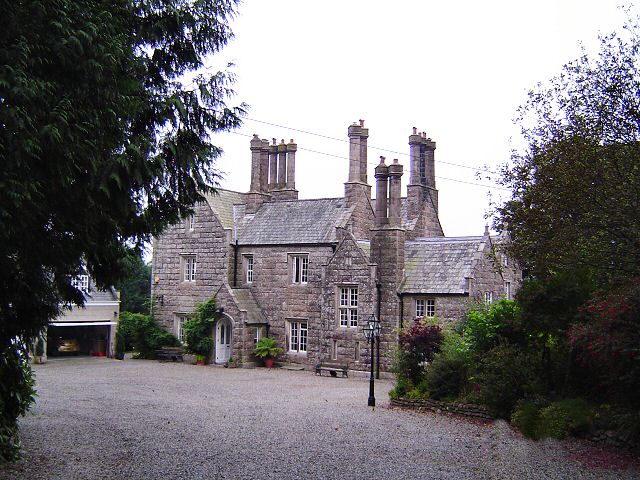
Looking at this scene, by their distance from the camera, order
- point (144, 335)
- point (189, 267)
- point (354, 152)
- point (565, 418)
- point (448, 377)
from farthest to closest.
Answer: point (189, 267), point (144, 335), point (354, 152), point (448, 377), point (565, 418)

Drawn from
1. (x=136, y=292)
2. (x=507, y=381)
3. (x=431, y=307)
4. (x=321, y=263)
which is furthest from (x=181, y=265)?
(x=507, y=381)

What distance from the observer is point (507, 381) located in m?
17.6

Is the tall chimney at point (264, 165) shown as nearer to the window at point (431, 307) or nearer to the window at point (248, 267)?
the window at point (248, 267)

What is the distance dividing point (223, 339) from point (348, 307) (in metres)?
7.12

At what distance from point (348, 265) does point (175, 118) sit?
20.7 meters

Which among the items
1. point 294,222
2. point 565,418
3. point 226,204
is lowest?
point 565,418

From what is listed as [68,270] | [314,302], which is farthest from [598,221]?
[314,302]

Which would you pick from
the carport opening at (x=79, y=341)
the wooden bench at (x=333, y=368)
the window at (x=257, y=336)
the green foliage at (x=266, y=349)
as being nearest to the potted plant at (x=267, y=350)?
the green foliage at (x=266, y=349)

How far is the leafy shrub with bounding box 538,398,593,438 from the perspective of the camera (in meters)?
14.6

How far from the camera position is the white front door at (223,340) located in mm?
33625

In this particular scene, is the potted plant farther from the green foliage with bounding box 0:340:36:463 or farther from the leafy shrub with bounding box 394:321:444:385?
the green foliage with bounding box 0:340:36:463

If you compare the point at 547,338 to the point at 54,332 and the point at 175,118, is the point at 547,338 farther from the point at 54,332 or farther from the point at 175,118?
the point at 54,332

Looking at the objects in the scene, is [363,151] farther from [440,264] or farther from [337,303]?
[337,303]

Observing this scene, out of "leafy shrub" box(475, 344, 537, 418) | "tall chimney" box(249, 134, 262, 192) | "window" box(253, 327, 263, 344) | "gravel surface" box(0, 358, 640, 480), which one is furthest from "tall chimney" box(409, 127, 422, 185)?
"leafy shrub" box(475, 344, 537, 418)
